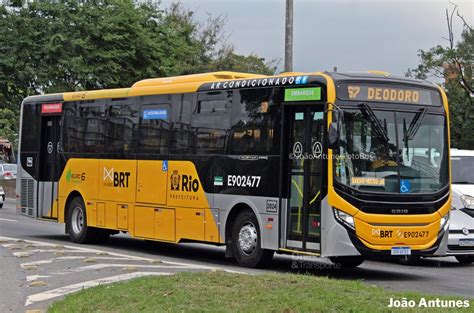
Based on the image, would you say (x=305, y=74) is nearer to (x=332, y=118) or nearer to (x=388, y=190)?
(x=332, y=118)

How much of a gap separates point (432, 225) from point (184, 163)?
16.7 feet

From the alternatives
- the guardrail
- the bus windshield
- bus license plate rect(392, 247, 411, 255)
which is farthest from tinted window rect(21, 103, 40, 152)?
the guardrail

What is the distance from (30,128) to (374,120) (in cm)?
1093

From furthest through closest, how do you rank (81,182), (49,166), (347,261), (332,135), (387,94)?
(49,166)
(81,182)
(347,261)
(387,94)
(332,135)

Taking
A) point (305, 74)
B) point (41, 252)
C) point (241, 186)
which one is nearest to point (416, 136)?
point (305, 74)

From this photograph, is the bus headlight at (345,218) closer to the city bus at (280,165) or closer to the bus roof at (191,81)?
the city bus at (280,165)

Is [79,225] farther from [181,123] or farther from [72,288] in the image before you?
[72,288]

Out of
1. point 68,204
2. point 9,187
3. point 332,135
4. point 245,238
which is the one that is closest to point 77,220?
point 68,204

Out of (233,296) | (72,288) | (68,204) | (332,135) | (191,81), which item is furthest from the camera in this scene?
(68,204)

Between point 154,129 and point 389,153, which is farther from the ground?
point 154,129

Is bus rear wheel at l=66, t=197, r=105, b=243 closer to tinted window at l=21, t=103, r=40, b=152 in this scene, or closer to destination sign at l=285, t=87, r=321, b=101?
tinted window at l=21, t=103, r=40, b=152

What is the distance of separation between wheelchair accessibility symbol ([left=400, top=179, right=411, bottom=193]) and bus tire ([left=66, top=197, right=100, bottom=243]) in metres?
8.37

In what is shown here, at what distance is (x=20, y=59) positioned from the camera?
120 ft

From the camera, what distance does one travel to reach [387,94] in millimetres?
13258
